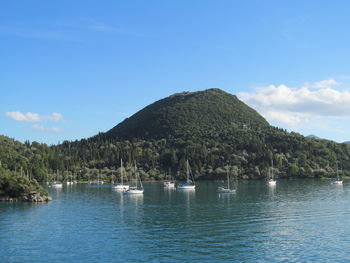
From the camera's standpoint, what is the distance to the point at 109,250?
A: 4622 centimetres

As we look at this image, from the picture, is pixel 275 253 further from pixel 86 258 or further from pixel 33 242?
pixel 33 242

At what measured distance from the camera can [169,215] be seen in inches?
2960

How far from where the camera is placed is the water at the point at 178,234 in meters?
43.6

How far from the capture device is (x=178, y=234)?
55.1 metres

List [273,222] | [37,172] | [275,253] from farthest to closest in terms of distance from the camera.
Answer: [37,172], [273,222], [275,253]

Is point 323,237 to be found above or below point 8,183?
below

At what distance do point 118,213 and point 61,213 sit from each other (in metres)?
11.2

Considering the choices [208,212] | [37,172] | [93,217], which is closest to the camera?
[93,217]

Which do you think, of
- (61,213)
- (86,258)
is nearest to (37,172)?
(61,213)

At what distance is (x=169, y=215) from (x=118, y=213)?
10.9 m

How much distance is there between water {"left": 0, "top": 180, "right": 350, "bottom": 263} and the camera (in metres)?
43.6

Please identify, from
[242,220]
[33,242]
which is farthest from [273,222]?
[33,242]

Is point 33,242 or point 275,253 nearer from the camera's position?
point 275,253

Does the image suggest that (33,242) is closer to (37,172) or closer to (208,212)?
(208,212)
